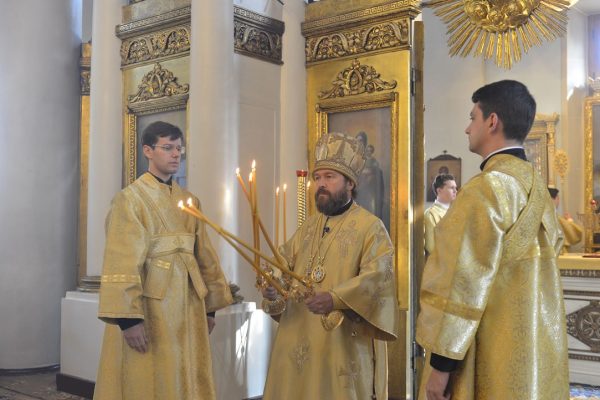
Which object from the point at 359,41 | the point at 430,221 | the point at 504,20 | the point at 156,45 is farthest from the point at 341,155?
the point at 156,45

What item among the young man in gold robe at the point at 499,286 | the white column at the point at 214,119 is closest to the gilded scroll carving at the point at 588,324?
the white column at the point at 214,119

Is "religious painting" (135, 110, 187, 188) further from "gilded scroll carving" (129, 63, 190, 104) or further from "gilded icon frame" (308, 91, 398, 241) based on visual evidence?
"gilded icon frame" (308, 91, 398, 241)

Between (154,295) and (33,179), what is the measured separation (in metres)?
3.51

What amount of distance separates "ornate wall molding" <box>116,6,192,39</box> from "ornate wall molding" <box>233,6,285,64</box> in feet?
1.60

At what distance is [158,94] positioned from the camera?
589cm

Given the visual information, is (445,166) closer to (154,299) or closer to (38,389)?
(38,389)

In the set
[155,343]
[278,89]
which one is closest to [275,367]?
[155,343]

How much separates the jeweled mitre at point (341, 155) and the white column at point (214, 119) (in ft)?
4.35

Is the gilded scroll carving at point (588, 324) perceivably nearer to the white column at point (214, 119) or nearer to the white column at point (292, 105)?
the white column at point (292, 105)

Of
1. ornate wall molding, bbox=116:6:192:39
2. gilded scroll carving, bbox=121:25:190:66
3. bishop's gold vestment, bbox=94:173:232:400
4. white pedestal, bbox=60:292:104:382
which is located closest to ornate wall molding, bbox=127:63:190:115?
gilded scroll carving, bbox=121:25:190:66

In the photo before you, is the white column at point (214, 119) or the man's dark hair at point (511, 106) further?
the white column at point (214, 119)

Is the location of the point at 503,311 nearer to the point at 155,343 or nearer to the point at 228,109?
the point at 155,343

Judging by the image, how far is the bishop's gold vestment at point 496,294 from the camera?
2.41 m

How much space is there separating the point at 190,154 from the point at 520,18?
2.49m
